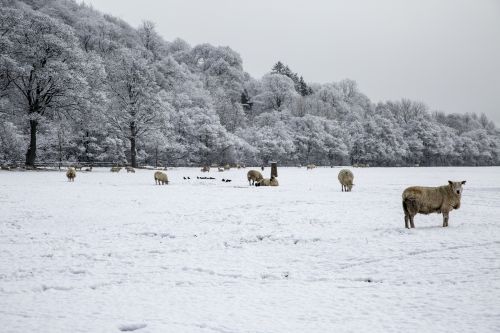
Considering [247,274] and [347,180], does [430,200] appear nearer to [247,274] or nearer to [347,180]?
[247,274]

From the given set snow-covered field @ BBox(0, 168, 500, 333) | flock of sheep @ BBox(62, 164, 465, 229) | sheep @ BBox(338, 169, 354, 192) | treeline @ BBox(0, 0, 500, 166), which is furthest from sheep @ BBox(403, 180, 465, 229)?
treeline @ BBox(0, 0, 500, 166)

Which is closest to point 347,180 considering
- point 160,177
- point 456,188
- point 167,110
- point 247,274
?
point 456,188

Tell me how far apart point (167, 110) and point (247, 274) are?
181 ft

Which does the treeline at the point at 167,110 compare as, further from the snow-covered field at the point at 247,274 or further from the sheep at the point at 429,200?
the sheep at the point at 429,200

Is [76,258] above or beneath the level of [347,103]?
beneath

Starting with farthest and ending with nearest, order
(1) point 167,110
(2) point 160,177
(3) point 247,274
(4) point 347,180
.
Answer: (1) point 167,110 → (2) point 160,177 → (4) point 347,180 → (3) point 247,274

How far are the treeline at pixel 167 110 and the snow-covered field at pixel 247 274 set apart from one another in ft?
106

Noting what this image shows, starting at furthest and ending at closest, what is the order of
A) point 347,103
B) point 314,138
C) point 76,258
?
point 347,103
point 314,138
point 76,258

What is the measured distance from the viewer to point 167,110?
58.8m

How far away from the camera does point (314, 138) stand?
265 ft

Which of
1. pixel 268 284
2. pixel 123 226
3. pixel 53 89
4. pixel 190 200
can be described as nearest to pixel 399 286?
pixel 268 284

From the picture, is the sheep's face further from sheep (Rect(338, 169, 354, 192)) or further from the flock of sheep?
sheep (Rect(338, 169, 354, 192))

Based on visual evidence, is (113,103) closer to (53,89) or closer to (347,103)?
(53,89)

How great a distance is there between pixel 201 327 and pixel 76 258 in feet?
12.6
